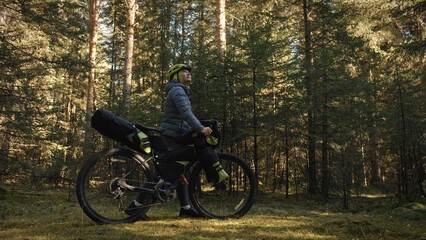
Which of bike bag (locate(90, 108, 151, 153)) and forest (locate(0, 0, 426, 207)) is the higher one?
forest (locate(0, 0, 426, 207))

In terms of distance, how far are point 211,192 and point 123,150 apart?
1664 mm

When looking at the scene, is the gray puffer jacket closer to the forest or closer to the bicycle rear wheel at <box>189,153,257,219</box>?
the bicycle rear wheel at <box>189,153,257,219</box>

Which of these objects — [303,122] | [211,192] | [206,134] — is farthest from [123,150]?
[303,122]

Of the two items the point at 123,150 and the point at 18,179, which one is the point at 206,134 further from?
the point at 18,179

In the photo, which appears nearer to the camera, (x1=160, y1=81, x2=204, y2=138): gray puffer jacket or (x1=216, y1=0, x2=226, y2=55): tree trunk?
(x1=160, y1=81, x2=204, y2=138): gray puffer jacket

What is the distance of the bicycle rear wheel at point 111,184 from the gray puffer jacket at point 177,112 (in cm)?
61

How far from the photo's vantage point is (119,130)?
15.6 feet

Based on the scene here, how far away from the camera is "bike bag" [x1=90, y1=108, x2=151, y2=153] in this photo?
4703 millimetres

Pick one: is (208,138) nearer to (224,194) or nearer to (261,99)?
(224,194)

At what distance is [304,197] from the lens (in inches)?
513

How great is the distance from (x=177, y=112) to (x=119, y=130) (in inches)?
34.7

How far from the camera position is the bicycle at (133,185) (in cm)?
469

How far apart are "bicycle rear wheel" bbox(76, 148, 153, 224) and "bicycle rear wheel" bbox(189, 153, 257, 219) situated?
715 mm

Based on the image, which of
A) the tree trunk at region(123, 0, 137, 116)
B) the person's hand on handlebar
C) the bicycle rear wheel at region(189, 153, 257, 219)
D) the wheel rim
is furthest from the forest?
the person's hand on handlebar
